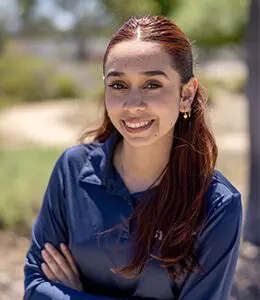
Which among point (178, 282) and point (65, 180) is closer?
point (178, 282)

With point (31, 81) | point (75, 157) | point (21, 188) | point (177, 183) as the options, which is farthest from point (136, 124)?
point (31, 81)

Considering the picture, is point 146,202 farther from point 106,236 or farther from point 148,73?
point 148,73

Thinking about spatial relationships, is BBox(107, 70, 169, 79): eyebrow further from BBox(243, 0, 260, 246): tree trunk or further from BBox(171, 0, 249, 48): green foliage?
BBox(171, 0, 249, 48): green foliage

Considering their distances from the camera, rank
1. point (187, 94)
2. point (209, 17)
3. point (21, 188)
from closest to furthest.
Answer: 1. point (187, 94)
2. point (21, 188)
3. point (209, 17)

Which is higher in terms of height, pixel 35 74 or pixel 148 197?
pixel 148 197

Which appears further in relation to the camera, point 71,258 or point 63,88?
point 63,88

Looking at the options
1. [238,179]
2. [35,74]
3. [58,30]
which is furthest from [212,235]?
[58,30]

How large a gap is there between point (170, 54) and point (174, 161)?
0.30 metres

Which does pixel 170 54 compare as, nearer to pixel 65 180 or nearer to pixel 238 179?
pixel 65 180

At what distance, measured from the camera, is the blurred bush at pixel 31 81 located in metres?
19.5

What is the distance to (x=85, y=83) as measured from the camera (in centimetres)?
2836

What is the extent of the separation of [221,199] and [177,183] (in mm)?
143

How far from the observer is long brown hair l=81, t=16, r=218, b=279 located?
5.81 feet

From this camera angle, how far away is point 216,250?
5.75ft
